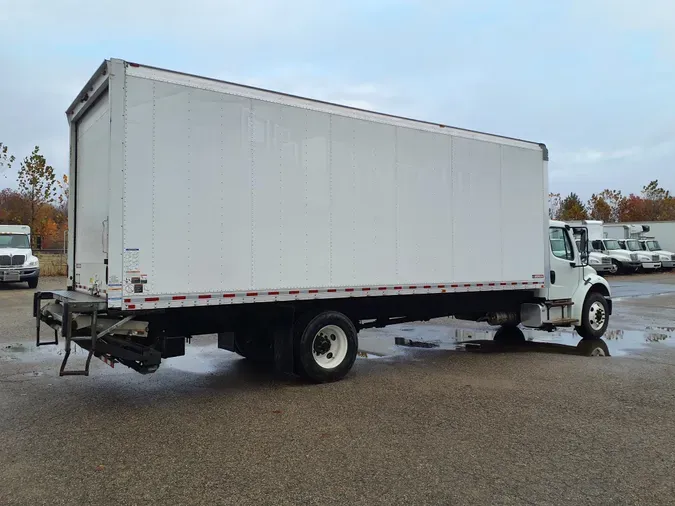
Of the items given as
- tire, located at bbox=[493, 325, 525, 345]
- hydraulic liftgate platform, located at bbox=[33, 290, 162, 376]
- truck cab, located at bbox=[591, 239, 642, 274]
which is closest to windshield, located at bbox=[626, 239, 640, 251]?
truck cab, located at bbox=[591, 239, 642, 274]

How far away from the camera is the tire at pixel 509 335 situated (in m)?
11.2

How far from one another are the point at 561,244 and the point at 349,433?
7.20 meters

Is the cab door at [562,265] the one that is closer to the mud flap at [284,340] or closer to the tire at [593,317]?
the tire at [593,317]

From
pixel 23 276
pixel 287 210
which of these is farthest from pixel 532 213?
pixel 23 276

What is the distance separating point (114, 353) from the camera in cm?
605

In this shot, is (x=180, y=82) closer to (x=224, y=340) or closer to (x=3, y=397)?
(x=224, y=340)

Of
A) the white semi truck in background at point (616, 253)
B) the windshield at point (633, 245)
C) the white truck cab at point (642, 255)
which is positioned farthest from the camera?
the windshield at point (633, 245)

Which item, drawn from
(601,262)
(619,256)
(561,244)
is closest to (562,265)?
(561,244)

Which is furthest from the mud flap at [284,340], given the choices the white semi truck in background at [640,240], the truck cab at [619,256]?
the white semi truck in background at [640,240]

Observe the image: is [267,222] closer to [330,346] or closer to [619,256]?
[330,346]

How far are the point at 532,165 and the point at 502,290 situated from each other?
7.69 ft

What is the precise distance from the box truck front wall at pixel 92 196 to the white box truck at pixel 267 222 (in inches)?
1.5

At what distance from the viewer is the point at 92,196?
6977mm

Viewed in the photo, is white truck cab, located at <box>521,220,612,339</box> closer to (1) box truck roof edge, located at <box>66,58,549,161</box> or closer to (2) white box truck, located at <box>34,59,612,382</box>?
(2) white box truck, located at <box>34,59,612,382</box>
